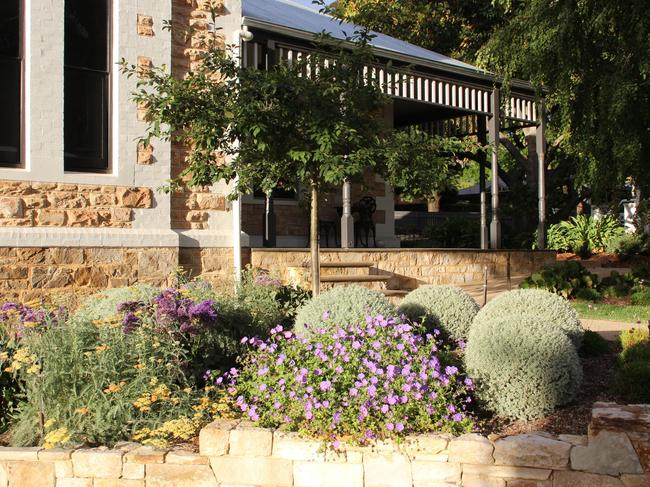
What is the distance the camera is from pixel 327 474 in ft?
13.6

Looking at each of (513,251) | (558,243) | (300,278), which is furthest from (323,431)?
(558,243)

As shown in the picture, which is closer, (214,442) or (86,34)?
(214,442)

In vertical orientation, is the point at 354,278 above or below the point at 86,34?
below

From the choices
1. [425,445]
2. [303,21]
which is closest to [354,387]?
[425,445]

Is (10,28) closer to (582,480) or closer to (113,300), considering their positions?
(113,300)

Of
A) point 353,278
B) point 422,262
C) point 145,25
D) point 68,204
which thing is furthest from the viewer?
point 422,262

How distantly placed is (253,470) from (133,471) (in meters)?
0.66

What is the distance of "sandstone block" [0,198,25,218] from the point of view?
7.88 meters

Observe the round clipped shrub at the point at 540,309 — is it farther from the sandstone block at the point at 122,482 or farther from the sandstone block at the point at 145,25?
the sandstone block at the point at 145,25

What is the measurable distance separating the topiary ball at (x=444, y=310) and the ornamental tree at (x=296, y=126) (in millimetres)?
895

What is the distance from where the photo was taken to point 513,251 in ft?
44.9

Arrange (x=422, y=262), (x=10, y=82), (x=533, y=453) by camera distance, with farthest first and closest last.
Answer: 1. (x=422, y=262)
2. (x=10, y=82)
3. (x=533, y=453)

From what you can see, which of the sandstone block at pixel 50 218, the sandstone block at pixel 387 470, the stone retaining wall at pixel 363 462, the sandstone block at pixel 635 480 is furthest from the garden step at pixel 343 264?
the sandstone block at pixel 635 480

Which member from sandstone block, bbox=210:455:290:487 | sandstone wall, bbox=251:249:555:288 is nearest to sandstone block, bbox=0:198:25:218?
sandstone wall, bbox=251:249:555:288
